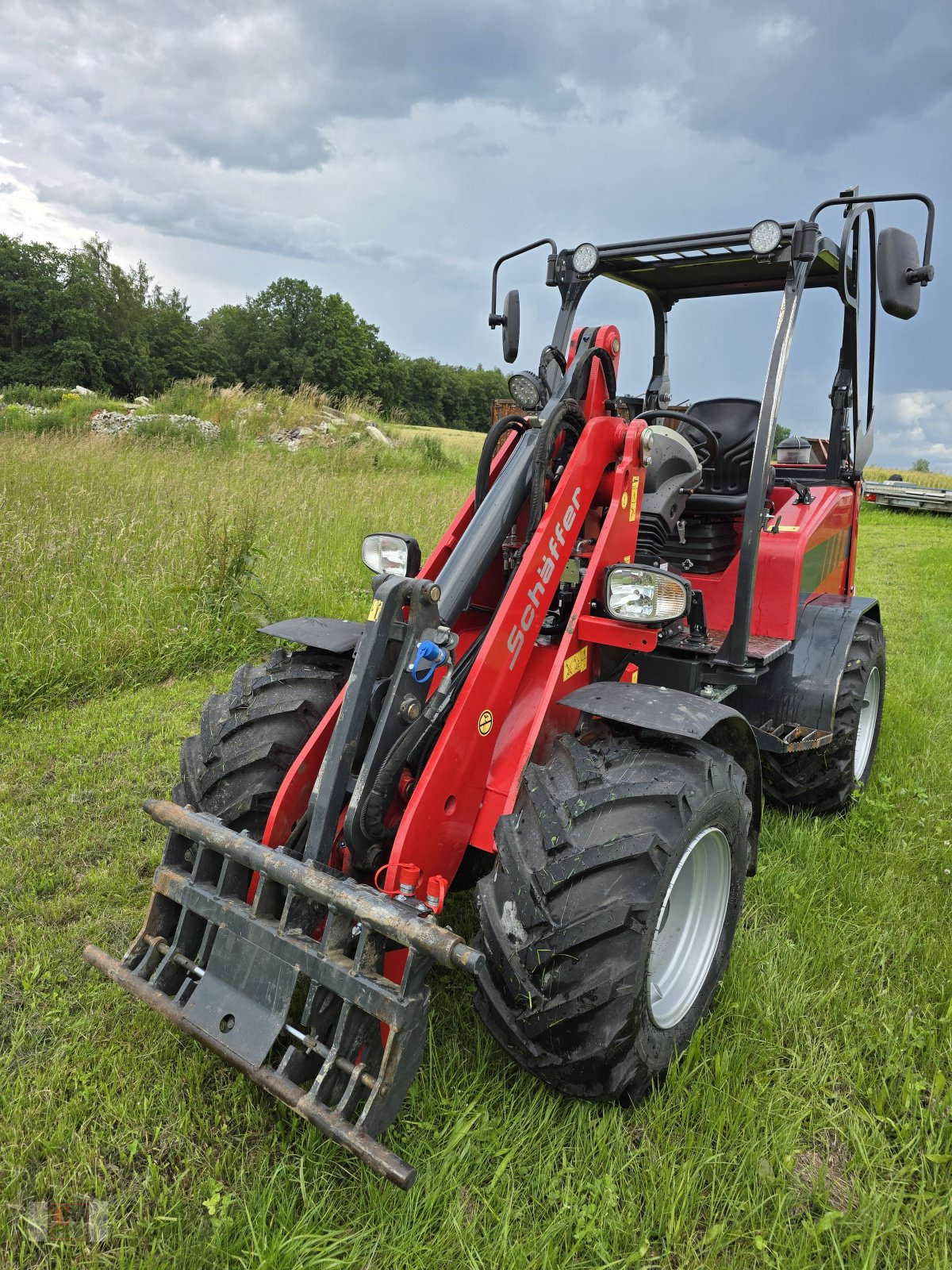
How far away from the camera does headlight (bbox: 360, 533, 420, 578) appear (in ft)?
9.13

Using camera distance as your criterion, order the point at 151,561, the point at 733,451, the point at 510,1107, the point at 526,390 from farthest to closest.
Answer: the point at 151,561
the point at 733,451
the point at 526,390
the point at 510,1107

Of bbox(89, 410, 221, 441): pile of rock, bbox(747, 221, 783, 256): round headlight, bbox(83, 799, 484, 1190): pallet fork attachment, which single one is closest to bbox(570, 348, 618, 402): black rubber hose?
bbox(747, 221, 783, 256): round headlight

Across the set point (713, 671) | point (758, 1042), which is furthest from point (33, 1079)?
point (713, 671)

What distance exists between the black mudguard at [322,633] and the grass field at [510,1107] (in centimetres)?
109

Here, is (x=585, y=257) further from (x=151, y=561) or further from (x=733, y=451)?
(x=151, y=561)

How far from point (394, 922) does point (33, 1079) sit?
1.20 metres

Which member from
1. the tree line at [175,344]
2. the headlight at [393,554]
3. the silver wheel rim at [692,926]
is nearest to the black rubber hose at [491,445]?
the headlight at [393,554]

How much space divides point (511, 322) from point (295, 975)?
2960 mm

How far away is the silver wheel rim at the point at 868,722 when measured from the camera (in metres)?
4.34

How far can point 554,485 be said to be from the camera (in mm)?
2869

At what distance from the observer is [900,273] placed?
293 cm

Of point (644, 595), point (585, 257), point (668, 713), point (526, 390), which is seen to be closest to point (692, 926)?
point (668, 713)

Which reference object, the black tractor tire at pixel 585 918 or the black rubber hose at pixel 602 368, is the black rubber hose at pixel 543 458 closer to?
the black rubber hose at pixel 602 368

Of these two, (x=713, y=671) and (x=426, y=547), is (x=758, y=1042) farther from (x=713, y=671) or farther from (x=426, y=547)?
(x=426, y=547)
